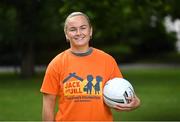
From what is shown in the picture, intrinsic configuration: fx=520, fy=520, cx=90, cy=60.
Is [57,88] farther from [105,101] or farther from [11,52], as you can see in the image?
[11,52]

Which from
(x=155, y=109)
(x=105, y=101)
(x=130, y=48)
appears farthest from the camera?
(x=130, y=48)

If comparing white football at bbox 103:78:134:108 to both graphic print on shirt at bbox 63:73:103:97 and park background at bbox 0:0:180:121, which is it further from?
park background at bbox 0:0:180:121

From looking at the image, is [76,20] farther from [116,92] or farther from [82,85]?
[116,92]

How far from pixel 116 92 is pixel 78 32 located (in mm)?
572

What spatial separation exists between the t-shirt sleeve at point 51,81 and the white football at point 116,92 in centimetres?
38

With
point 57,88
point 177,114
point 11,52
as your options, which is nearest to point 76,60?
point 57,88

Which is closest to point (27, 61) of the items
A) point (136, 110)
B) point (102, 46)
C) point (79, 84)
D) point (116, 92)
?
point (136, 110)

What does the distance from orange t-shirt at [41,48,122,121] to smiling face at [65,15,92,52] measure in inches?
2.8

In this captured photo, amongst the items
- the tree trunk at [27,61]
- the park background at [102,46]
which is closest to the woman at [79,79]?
the park background at [102,46]

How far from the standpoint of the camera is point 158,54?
155 feet

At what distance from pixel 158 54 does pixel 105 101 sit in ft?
143

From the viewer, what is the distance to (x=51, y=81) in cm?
411

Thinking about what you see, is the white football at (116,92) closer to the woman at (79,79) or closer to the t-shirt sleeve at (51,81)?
the woman at (79,79)

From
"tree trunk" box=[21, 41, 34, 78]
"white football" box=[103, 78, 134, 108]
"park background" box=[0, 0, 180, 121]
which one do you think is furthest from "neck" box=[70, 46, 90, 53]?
"tree trunk" box=[21, 41, 34, 78]
